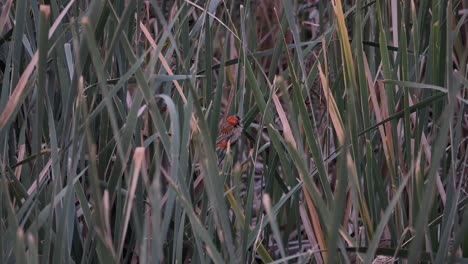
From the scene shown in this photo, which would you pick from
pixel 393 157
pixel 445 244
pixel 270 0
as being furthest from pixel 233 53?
pixel 445 244

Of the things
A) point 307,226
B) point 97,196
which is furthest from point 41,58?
point 307,226

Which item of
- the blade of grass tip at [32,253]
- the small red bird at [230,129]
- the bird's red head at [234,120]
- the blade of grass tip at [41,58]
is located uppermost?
the blade of grass tip at [41,58]

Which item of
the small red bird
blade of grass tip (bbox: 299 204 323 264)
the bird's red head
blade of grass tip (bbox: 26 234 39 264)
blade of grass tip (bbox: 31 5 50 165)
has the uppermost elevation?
blade of grass tip (bbox: 31 5 50 165)

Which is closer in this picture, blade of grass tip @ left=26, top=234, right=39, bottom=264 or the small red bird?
blade of grass tip @ left=26, top=234, right=39, bottom=264

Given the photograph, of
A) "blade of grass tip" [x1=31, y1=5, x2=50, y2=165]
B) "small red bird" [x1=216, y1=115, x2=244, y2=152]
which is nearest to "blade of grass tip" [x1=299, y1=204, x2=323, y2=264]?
"small red bird" [x1=216, y1=115, x2=244, y2=152]

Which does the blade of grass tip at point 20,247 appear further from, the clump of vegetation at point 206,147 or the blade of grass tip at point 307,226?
the blade of grass tip at point 307,226

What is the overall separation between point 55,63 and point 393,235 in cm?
59

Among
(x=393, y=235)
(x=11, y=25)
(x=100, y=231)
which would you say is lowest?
(x=393, y=235)

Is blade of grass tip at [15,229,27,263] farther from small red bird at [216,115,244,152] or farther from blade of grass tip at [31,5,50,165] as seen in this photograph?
small red bird at [216,115,244,152]

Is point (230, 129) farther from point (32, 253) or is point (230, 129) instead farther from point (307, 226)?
point (32, 253)

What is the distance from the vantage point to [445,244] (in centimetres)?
92

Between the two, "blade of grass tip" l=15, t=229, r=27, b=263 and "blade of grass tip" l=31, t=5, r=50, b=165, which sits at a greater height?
"blade of grass tip" l=31, t=5, r=50, b=165

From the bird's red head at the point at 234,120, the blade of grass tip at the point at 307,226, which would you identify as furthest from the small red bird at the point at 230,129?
the blade of grass tip at the point at 307,226

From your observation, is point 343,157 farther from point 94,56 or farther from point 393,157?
point 393,157
